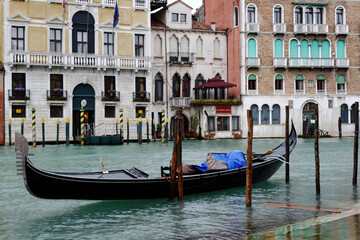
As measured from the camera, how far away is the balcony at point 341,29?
32750 millimetres

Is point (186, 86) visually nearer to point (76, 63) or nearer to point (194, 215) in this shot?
point (76, 63)

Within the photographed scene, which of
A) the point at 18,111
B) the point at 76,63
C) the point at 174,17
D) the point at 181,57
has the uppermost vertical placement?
the point at 174,17

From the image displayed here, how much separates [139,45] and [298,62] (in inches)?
407

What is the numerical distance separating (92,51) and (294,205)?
68.8 ft

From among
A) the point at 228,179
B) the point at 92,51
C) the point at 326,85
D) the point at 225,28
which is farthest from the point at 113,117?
the point at 228,179

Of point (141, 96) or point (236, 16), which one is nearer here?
point (141, 96)

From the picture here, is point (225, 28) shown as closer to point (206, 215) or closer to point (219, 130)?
point (219, 130)

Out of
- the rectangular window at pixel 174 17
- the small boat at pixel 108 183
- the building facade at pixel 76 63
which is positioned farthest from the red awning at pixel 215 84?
the small boat at pixel 108 183

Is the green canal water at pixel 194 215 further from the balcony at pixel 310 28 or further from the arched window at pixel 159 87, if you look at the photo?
the balcony at pixel 310 28

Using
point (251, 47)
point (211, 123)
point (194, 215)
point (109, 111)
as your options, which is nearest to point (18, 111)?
point (109, 111)

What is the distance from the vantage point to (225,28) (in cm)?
3338

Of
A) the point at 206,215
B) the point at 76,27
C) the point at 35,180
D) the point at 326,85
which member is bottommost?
the point at 206,215

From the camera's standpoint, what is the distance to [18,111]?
26438 millimetres

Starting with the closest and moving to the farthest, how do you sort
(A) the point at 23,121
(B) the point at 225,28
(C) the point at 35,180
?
(C) the point at 35,180 < (A) the point at 23,121 < (B) the point at 225,28
